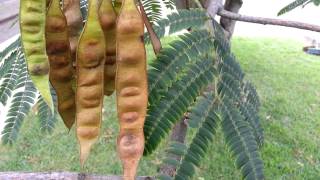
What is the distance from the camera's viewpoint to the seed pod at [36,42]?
759 millimetres

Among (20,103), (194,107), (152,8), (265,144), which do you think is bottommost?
(265,144)

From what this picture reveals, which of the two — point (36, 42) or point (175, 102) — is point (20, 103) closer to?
point (175, 102)

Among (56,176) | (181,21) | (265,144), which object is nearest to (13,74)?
(56,176)

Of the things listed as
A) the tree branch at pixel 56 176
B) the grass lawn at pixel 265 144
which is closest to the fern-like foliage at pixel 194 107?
the tree branch at pixel 56 176

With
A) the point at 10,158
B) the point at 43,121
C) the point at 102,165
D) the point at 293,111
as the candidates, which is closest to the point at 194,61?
the point at 43,121

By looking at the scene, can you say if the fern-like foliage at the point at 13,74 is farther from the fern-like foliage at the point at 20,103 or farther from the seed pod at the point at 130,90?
the seed pod at the point at 130,90

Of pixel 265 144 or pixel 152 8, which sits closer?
pixel 152 8

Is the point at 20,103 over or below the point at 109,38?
below

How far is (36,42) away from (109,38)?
13cm

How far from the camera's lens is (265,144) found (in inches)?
166

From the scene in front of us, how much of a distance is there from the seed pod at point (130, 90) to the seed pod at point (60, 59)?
0.12 m

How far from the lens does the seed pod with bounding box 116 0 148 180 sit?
0.74 m

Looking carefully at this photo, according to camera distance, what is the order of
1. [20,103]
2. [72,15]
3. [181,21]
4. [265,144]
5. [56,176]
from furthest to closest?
1. [265,144]
2. [20,103]
3. [56,176]
4. [181,21]
5. [72,15]

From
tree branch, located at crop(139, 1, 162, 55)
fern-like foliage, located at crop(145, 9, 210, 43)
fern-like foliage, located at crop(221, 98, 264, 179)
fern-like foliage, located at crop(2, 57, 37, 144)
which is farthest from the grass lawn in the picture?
tree branch, located at crop(139, 1, 162, 55)
